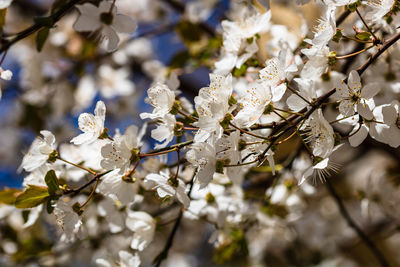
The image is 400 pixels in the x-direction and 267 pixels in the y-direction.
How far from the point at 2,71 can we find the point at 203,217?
0.64 metres

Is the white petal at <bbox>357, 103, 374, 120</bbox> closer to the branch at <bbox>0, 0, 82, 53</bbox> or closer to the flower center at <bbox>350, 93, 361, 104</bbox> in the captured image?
the flower center at <bbox>350, 93, 361, 104</bbox>

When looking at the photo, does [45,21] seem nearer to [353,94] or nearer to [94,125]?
[94,125]

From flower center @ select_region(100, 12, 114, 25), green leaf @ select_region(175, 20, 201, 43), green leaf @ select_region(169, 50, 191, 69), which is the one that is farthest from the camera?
green leaf @ select_region(175, 20, 201, 43)

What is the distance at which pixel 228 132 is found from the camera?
0.72 metres

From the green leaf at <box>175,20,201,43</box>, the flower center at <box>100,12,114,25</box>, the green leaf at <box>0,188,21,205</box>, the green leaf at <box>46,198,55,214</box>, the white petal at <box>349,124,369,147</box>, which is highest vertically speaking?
the flower center at <box>100,12,114,25</box>

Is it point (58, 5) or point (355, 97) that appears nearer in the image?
point (355, 97)

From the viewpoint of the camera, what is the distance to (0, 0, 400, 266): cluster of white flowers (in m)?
0.70

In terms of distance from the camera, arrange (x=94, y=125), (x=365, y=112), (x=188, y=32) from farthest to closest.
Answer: (x=188, y=32) < (x=94, y=125) < (x=365, y=112)

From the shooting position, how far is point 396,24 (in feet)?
2.75

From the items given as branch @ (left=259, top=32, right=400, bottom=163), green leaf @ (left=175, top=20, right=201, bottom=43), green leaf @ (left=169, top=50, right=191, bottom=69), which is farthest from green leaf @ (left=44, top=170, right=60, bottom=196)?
green leaf @ (left=175, top=20, right=201, bottom=43)

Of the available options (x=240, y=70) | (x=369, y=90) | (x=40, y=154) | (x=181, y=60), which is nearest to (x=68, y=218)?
(x=40, y=154)

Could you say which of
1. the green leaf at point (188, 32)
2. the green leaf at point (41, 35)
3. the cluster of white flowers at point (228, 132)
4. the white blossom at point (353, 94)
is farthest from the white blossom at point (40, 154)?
the green leaf at point (188, 32)

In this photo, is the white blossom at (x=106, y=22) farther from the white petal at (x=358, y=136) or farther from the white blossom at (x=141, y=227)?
the white petal at (x=358, y=136)

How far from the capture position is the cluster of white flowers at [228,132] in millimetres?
704
